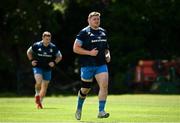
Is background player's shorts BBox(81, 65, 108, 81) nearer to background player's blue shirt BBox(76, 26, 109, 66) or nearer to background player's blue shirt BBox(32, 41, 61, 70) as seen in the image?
background player's blue shirt BBox(76, 26, 109, 66)

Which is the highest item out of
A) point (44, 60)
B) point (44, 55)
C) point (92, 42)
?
point (92, 42)

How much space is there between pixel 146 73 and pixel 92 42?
26306 millimetres

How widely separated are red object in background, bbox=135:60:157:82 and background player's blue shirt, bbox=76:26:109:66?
84.5ft

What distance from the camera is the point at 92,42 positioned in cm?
1733

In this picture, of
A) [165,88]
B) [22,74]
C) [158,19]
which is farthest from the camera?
[158,19]

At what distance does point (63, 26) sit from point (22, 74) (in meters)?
7.39

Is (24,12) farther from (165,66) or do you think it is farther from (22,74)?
(165,66)

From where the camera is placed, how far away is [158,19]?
48.5 metres

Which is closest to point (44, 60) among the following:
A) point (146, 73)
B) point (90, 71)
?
point (90, 71)

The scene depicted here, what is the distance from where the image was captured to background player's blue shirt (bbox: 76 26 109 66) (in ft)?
56.9

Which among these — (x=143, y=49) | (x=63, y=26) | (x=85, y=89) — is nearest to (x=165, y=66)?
(x=143, y=49)

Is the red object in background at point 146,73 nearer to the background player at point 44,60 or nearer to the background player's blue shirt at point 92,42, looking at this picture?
the background player at point 44,60

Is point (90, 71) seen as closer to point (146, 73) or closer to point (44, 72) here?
point (44, 72)

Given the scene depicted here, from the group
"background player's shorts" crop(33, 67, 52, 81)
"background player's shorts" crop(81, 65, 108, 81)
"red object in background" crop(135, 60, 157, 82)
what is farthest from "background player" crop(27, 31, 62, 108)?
"red object in background" crop(135, 60, 157, 82)
